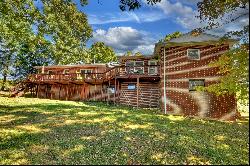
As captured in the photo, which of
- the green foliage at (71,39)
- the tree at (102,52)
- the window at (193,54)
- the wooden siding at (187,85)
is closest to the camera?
the wooden siding at (187,85)

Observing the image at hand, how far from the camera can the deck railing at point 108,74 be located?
34.0m

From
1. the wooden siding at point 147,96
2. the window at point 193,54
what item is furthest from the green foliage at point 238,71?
the wooden siding at point 147,96

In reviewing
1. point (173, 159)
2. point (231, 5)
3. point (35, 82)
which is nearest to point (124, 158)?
point (173, 159)

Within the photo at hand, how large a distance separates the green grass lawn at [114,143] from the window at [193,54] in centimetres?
1038

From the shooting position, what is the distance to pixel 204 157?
1169 cm

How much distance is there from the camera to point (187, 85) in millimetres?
27344

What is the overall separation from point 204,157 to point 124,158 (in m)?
3.18

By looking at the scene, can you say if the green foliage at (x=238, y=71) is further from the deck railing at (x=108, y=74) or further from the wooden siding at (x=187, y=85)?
the deck railing at (x=108, y=74)

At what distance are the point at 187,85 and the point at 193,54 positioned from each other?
9.93ft

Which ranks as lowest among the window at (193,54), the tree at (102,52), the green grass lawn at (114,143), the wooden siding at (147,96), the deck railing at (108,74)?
the green grass lawn at (114,143)

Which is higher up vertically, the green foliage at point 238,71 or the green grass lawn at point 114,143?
the green foliage at point 238,71

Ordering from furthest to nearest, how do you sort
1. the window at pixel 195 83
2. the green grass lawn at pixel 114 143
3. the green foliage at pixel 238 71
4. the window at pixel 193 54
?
the window at pixel 193 54, the window at pixel 195 83, the green foliage at pixel 238 71, the green grass lawn at pixel 114 143

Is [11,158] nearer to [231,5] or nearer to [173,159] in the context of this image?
[173,159]

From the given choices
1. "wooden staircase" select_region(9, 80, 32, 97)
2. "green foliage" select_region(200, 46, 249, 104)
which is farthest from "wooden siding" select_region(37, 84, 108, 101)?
"green foliage" select_region(200, 46, 249, 104)
